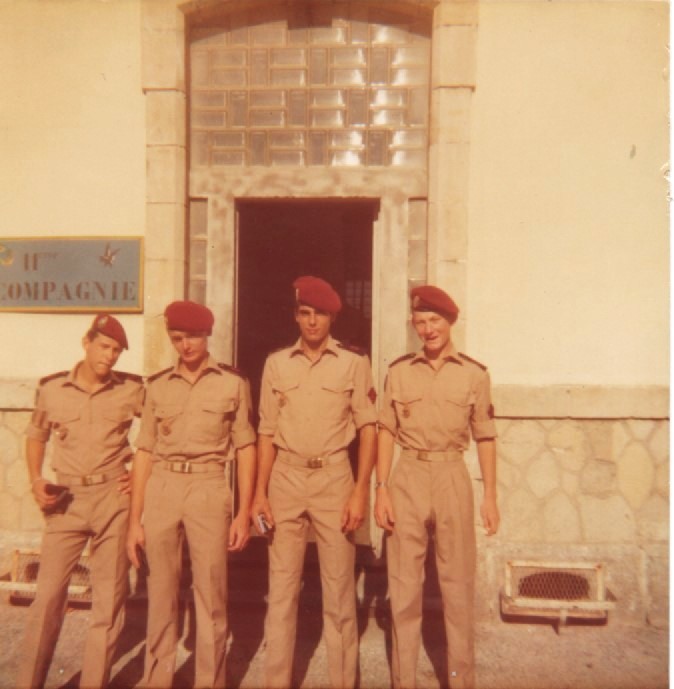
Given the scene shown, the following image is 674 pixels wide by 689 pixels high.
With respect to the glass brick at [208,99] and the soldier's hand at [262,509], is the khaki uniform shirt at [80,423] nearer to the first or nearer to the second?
the soldier's hand at [262,509]

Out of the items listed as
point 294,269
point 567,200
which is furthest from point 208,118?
point 567,200

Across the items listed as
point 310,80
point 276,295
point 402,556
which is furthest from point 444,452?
point 276,295

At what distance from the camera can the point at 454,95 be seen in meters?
4.73

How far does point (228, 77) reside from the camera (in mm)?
5078

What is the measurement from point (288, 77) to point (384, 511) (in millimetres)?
3477

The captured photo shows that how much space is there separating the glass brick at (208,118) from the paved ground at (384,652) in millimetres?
3668

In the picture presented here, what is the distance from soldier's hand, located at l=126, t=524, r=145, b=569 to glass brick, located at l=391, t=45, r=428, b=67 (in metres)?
3.92

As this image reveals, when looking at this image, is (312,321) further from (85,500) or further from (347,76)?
(347,76)

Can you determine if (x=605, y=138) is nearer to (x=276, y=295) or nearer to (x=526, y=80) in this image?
(x=526, y=80)

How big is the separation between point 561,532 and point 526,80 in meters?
3.39

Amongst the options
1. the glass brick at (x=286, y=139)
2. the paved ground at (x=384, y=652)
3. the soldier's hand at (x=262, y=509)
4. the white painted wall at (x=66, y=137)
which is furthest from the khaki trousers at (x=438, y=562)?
the glass brick at (x=286, y=139)

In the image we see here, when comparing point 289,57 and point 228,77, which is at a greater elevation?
point 289,57

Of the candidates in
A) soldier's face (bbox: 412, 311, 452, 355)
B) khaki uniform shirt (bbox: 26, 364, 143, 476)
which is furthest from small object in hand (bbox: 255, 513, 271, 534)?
soldier's face (bbox: 412, 311, 452, 355)

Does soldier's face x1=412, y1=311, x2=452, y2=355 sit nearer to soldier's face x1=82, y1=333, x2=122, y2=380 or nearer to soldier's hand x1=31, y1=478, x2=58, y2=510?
A: soldier's face x1=82, y1=333, x2=122, y2=380
